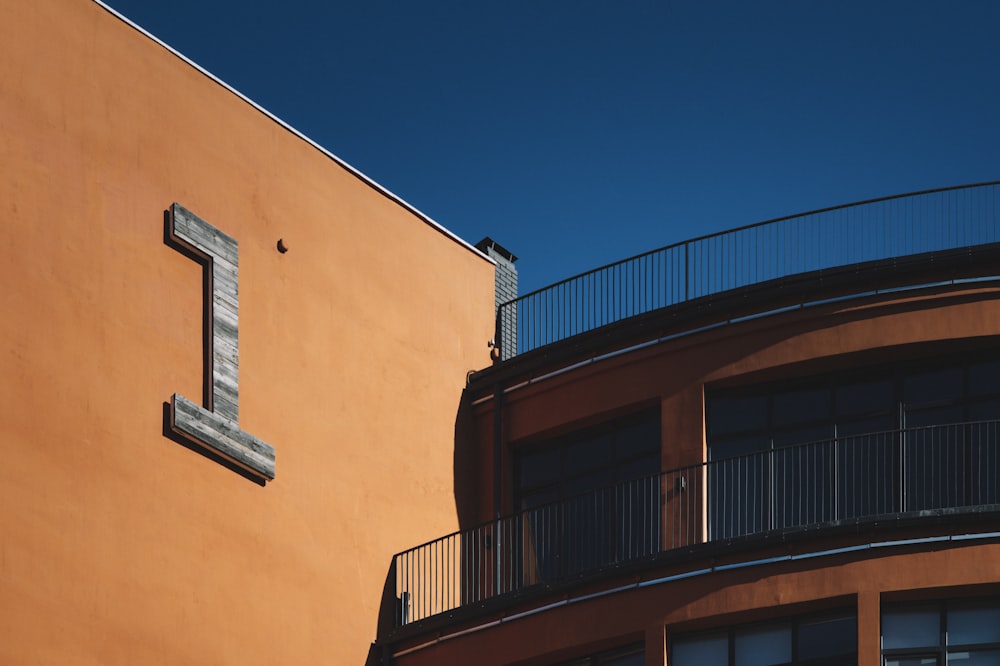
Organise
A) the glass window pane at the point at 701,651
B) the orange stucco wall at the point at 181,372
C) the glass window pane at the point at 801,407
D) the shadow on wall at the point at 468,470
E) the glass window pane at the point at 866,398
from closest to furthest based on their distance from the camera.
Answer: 1. the orange stucco wall at the point at 181,372
2. the glass window pane at the point at 701,651
3. the glass window pane at the point at 866,398
4. the glass window pane at the point at 801,407
5. the shadow on wall at the point at 468,470

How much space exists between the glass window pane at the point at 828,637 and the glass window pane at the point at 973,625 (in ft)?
4.14

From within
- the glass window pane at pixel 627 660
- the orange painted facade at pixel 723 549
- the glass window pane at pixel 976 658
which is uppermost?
the orange painted facade at pixel 723 549

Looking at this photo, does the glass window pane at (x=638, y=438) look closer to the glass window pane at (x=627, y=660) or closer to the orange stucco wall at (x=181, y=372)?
the orange stucco wall at (x=181, y=372)

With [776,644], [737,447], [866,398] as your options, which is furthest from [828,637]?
[866,398]

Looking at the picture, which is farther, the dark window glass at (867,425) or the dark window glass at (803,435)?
the dark window glass at (803,435)

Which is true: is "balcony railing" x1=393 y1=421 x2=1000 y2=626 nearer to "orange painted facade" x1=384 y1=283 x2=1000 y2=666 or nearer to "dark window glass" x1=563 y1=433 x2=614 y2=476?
"orange painted facade" x1=384 y1=283 x2=1000 y2=666

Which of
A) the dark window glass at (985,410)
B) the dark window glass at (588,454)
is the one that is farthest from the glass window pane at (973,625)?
the dark window glass at (588,454)

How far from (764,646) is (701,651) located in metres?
0.90

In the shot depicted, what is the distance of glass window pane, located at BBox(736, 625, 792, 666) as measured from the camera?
25000 millimetres

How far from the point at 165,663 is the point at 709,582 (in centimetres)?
743

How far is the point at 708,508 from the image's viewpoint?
2700cm

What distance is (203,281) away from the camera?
26.5 m

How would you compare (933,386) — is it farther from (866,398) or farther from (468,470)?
(468,470)

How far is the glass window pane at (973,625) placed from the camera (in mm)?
23953
